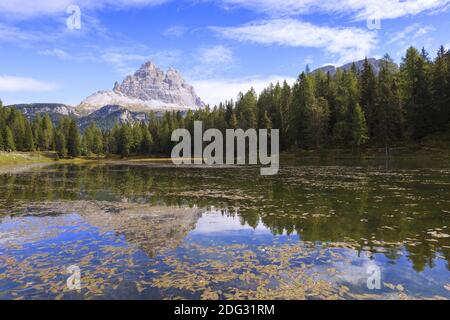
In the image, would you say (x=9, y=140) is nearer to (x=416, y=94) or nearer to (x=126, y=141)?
(x=126, y=141)

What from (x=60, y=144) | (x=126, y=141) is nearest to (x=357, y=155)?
(x=126, y=141)

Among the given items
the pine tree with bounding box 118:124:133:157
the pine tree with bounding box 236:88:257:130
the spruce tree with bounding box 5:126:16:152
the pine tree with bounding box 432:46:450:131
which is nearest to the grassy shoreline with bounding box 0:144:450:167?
the pine tree with bounding box 432:46:450:131

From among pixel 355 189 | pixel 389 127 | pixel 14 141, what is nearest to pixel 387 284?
pixel 355 189

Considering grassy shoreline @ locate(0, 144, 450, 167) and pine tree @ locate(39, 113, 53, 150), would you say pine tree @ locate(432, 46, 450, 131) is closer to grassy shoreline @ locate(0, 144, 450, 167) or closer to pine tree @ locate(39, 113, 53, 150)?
grassy shoreline @ locate(0, 144, 450, 167)

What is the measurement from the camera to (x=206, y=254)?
1484 centimetres

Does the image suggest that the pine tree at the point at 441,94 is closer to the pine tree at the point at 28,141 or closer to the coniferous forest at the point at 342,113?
the coniferous forest at the point at 342,113

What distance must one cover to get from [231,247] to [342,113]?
98.0m

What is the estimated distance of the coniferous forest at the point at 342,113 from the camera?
92.2 meters

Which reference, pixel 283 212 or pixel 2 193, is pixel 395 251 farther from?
pixel 2 193

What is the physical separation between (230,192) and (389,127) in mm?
75093

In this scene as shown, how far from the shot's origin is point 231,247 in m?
15.9

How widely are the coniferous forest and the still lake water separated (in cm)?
7206

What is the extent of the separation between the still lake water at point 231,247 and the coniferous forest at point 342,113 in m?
72.1

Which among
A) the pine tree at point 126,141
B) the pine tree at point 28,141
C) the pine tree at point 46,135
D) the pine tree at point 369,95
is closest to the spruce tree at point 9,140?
the pine tree at point 28,141
